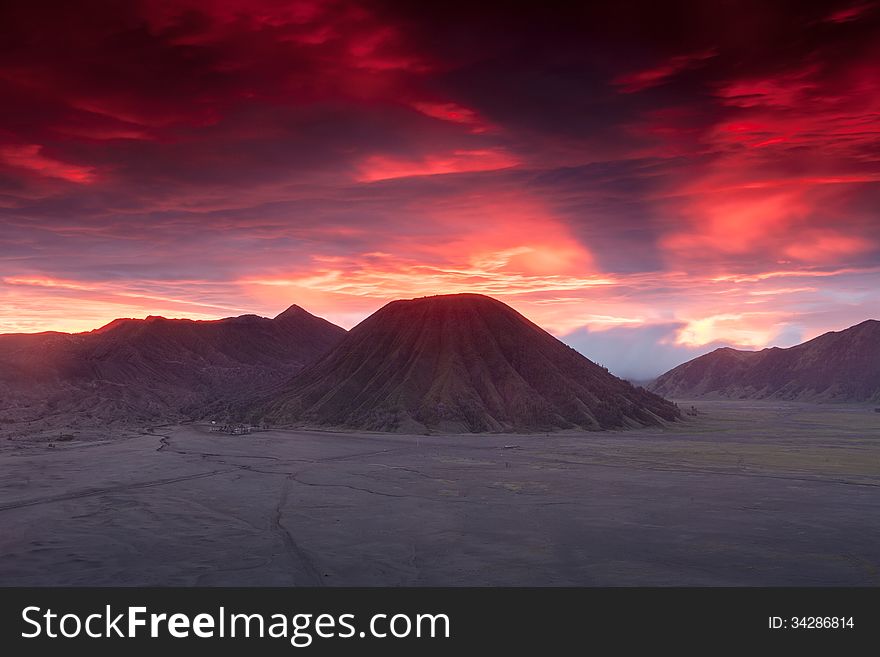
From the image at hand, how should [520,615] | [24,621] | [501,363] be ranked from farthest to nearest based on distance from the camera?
[501,363], [520,615], [24,621]

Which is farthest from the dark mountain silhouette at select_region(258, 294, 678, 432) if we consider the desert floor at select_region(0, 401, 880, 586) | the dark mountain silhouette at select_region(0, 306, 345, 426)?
the desert floor at select_region(0, 401, 880, 586)

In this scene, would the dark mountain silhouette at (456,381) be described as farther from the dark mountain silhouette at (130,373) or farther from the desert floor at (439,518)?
the desert floor at (439,518)

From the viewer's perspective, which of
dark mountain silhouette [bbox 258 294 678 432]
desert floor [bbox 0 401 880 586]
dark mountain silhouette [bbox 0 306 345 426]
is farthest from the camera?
dark mountain silhouette [bbox 0 306 345 426]

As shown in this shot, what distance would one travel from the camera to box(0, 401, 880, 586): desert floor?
23594 mm

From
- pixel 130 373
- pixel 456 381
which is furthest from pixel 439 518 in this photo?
pixel 130 373

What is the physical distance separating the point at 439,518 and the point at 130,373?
14011cm

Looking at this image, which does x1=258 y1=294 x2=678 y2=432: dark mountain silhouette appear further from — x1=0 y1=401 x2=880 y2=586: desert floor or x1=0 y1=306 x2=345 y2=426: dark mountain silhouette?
x1=0 y1=401 x2=880 y2=586: desert floor

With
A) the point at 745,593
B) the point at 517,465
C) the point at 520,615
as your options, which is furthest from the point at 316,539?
the point at 517,465

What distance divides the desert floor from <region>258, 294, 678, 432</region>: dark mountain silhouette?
38.8m

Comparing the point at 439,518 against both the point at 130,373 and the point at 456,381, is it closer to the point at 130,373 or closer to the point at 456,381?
the point at 456,381

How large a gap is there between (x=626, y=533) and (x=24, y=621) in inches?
912

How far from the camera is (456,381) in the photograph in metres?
116

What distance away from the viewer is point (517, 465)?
190 ft

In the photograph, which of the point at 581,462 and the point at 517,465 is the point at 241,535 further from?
the point at 581,462
